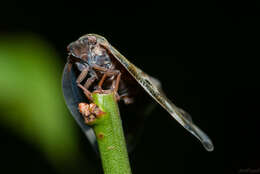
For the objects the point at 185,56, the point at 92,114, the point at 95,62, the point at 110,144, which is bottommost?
the point at 185,56

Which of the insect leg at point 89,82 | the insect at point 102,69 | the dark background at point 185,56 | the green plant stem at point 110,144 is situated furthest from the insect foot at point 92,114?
the dark background at point 185,56

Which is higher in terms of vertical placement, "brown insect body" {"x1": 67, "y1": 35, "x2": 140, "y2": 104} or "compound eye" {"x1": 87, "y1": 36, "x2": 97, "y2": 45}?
"compound eye" {"x1": 87, "y1": 36, "x2": 97, "y2": 45}

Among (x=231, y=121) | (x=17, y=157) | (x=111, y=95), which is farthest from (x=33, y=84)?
(x=231, y=121)

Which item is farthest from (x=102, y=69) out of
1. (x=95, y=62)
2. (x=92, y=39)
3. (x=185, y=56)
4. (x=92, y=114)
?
(x=185, y=56)

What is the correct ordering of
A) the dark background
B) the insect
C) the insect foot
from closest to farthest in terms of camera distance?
the insect foot → the insect → the dark background

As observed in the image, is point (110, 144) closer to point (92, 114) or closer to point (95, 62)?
point (92, 114)

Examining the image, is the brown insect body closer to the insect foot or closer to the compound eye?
the compound eye

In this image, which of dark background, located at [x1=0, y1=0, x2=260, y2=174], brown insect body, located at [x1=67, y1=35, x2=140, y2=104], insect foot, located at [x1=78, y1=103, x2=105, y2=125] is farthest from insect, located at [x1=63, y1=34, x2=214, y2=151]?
dark background, located at [x1=0, y1=0, x2=260, y2=174]

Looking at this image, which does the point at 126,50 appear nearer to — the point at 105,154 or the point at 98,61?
the point at 98,61

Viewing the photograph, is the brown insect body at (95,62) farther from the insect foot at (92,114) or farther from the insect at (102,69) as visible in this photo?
the insect foot at (92,114)
